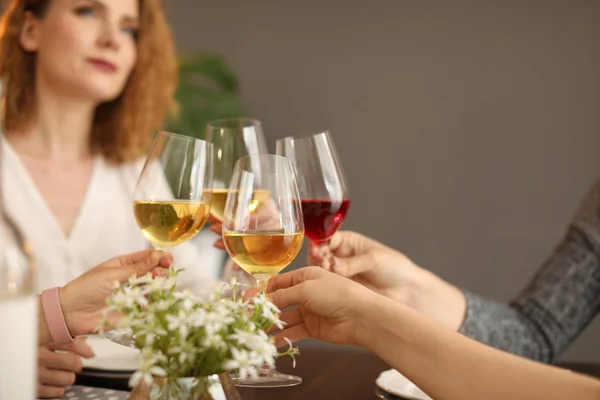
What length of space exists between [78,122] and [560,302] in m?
1.69

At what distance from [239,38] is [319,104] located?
618 mm

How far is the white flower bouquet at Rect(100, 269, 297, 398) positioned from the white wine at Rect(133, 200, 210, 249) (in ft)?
1.23

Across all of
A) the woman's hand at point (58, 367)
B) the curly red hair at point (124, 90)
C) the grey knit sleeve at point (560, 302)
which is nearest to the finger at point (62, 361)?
the woman's hand at point (58, 367)

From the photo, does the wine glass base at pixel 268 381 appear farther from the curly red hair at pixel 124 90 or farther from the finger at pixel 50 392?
the curly red hair at pixel 124 90

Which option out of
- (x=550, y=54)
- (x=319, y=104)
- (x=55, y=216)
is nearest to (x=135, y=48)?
(x=55, y=216)

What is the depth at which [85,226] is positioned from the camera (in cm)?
247

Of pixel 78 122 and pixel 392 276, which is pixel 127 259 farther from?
pixel 78 122

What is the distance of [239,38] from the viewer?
419 centimetres

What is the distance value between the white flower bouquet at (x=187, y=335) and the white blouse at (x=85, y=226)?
1310 mm

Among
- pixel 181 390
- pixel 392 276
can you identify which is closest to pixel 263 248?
pixel 181 390

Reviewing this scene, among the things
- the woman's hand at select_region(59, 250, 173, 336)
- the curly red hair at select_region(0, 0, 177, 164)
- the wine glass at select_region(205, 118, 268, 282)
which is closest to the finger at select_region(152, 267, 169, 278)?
the woman's hand at select_region(59, 250, 173, 336)

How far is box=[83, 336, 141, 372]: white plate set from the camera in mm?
1312

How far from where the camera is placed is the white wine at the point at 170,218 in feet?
4.00

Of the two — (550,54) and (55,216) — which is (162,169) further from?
(550,54)
